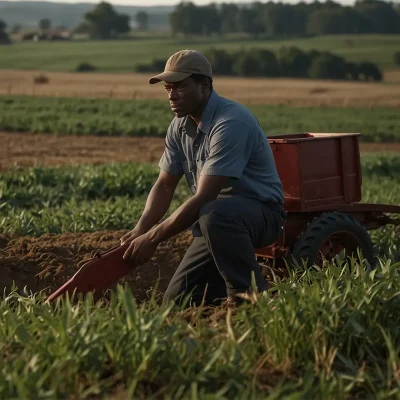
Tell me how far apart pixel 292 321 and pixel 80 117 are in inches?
955

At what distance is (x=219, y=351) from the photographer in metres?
3.82

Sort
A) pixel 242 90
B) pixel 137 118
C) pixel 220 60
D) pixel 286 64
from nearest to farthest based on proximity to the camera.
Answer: pixel 137 118, pixel 242 90, pixel 220 60, pixel 286 64

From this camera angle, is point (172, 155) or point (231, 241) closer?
point (231, 241)

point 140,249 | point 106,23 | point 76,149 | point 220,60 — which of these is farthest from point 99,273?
point 106,23

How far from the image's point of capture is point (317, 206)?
688 centimetres

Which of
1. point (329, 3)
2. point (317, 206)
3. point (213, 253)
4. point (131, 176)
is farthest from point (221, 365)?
point (329, 3)

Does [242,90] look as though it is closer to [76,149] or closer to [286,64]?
[286,64]

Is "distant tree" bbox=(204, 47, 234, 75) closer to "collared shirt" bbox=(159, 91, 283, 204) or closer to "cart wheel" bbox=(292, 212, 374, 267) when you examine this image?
"cart wheel" bbox=(292, 212, 374, 267)

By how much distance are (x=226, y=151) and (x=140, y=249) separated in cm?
72

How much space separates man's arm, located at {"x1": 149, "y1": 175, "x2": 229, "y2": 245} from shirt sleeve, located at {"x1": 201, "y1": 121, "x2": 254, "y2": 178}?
56 millimetres

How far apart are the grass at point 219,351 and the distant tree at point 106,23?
101 m

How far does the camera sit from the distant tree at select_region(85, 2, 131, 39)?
10425 cm

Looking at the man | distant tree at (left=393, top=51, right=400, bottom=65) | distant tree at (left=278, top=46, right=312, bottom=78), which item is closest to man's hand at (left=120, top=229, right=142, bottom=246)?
the man

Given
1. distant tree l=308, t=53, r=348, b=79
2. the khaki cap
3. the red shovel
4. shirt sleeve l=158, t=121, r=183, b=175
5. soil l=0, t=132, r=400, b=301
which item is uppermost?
the khaki cap
